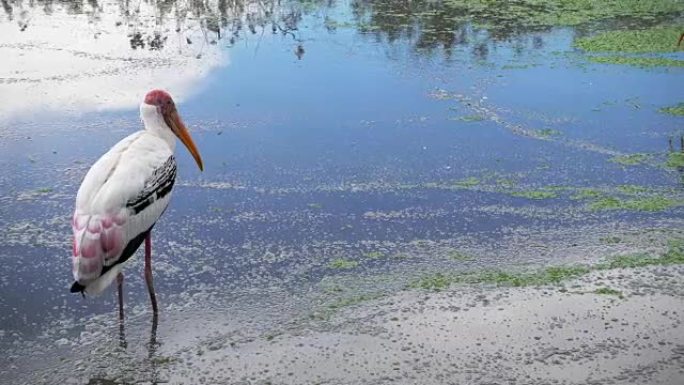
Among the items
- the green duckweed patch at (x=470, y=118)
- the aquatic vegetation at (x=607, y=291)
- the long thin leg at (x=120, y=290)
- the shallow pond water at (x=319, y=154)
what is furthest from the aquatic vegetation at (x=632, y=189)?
the long thin leg at (x=120, y=290)

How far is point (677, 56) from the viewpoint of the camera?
8992mm

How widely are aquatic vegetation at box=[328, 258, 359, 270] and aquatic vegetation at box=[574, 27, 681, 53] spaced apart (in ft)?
17.2

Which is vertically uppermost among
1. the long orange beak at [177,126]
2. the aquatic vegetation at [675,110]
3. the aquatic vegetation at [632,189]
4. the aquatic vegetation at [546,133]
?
the long orange beak at [177,126]

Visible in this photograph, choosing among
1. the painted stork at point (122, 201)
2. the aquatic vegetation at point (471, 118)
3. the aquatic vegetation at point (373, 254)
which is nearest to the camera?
the painted stork at point (122, 201)

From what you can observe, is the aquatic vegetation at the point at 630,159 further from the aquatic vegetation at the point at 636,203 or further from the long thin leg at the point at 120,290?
the long thin leg at the point at 120,290

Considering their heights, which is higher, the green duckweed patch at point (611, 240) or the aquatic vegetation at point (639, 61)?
the aquatic vegetation at point (639, 61)

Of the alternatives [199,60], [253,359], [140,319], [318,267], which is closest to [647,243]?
[318,267]

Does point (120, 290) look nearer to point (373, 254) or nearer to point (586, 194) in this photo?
point (373, 254)

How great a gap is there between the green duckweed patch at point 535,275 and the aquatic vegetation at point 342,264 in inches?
15.4

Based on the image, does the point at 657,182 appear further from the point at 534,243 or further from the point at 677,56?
the point at 677,56

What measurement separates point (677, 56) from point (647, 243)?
4.49m

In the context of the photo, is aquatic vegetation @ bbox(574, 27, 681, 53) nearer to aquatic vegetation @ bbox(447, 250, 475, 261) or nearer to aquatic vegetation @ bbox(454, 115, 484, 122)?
aquatic vegetation @ bbox(454, 115, 484, 122)

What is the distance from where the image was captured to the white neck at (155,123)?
459 cm

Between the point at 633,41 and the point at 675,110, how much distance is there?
7.17 ft
